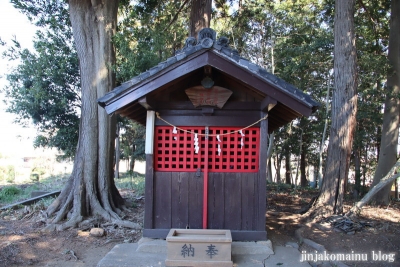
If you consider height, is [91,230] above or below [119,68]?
below

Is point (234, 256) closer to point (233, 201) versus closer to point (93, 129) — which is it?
point (233, 201)

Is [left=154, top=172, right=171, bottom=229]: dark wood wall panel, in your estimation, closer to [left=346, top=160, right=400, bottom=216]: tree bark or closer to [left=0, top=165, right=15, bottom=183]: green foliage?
[left=346, top=160, right=400, bottom=216]: tree bark

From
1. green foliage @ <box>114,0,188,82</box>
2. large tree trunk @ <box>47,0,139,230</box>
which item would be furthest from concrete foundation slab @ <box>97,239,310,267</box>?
green foliage @ <box>114,0,188,82</box>

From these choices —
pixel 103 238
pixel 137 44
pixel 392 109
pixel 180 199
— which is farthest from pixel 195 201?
pixel 392 109

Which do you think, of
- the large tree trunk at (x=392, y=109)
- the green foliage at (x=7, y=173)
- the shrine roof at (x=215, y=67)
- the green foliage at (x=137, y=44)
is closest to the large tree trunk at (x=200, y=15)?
the green foliage at (x=137, y=44)

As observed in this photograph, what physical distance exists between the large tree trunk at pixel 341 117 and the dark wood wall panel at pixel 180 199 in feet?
12.7

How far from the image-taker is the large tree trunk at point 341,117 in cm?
748

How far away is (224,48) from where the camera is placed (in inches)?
195

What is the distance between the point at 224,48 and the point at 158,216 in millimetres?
3278

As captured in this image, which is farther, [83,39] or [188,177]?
[83,39]

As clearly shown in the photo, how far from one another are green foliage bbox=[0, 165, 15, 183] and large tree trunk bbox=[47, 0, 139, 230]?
14354mm

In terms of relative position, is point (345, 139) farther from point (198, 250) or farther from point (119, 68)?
point (119, 68)

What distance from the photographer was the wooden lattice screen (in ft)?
18.0

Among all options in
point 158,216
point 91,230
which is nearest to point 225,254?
point 158,216
